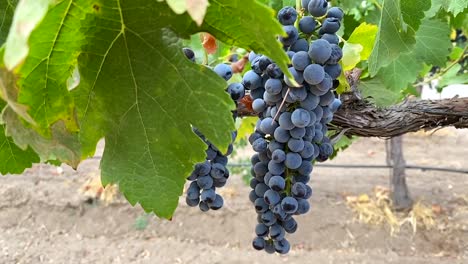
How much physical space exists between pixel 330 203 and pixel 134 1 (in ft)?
14.3

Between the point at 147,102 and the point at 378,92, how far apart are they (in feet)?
3.09

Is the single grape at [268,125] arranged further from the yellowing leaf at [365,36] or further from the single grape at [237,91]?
the yellowing leaf at [365,36]

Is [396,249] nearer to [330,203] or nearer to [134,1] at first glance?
[330,203]

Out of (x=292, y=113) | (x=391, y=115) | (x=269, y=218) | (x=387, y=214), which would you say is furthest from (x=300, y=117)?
(x=387, y=214)

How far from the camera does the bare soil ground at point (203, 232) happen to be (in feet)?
13.7

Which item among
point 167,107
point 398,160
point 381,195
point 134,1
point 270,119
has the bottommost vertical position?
point 381,195

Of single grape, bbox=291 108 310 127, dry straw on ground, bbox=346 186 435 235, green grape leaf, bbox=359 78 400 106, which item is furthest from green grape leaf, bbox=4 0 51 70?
dry straw on ground, bbox=346 186 435 235

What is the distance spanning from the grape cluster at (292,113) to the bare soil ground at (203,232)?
3168 mm

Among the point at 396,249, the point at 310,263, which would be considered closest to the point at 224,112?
the point at 310,263

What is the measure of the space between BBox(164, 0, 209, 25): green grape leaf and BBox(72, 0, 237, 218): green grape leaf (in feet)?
0.61

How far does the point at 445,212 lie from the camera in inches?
186

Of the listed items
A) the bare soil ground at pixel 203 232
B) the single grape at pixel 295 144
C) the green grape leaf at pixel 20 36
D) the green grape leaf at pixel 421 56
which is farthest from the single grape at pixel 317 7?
the bare soil ground at pixel 203 232

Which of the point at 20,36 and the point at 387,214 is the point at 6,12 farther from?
the point at 387,214

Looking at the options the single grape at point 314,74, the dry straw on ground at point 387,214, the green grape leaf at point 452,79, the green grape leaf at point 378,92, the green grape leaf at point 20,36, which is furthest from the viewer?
the dry straw on ground at point 387,214
